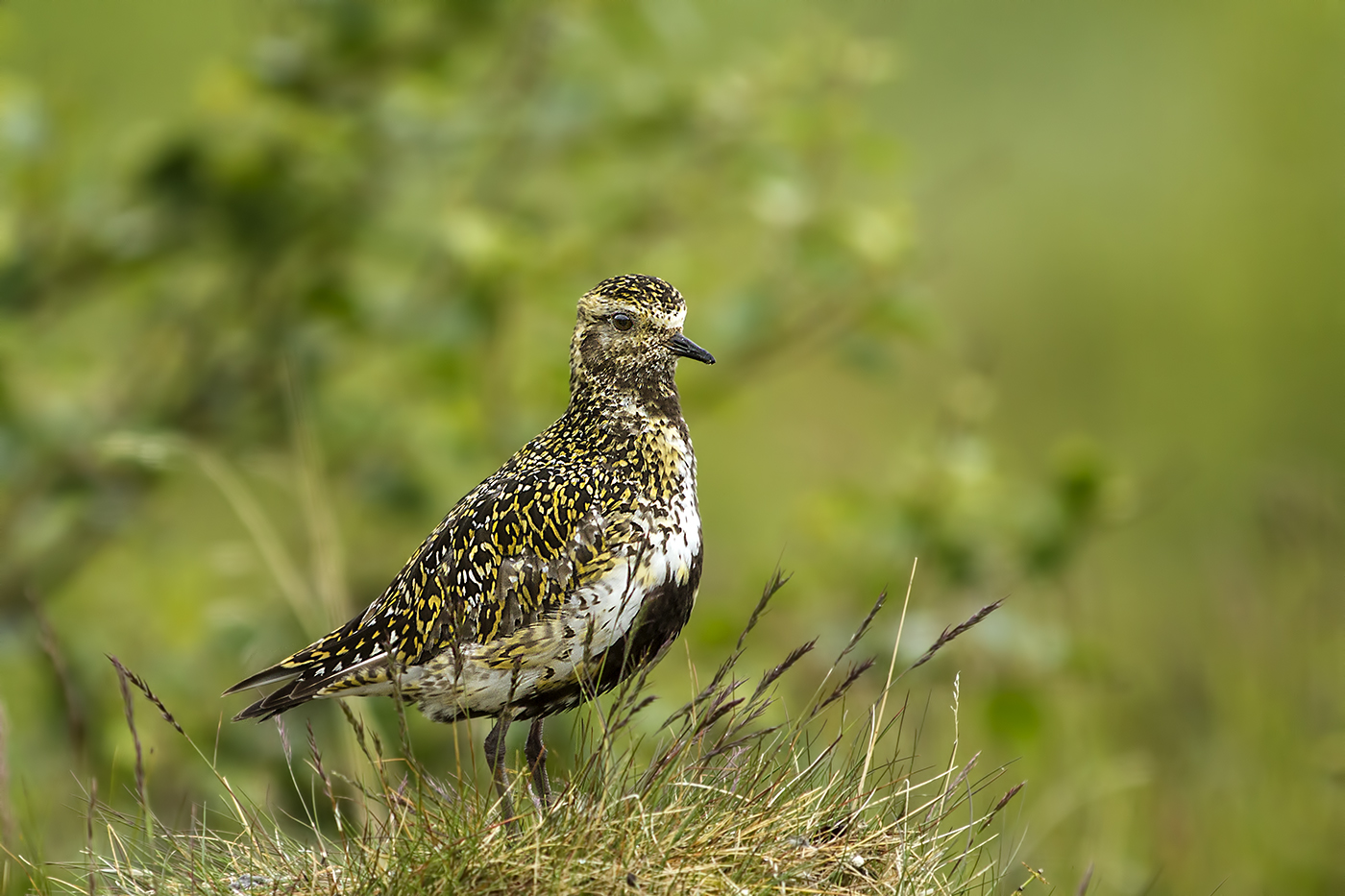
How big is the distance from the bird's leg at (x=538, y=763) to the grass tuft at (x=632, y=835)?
0.21 ft

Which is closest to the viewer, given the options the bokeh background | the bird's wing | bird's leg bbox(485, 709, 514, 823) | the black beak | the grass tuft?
the grass tuft

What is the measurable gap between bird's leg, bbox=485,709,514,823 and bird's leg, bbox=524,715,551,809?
0.07 meters

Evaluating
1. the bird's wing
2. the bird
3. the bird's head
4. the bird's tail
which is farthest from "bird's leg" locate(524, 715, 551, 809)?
the bird's head

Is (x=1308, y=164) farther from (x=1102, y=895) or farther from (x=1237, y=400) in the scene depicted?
(x=1102, y=895)

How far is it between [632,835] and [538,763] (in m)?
0.46

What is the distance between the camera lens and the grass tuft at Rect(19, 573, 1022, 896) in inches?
→ 120

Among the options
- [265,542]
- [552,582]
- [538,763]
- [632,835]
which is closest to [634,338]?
[552,582]

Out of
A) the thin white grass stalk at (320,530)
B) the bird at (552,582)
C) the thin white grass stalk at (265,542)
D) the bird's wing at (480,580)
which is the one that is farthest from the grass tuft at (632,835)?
the thin white grass stalk at (265,542)

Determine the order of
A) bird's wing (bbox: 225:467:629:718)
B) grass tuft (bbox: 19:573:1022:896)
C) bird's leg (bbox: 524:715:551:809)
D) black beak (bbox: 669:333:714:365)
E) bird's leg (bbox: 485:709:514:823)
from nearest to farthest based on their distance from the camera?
1. grass tuft (bbox: 19:573:1022:896)
2. bird's leg (bbox: 485:709:514:823)
3. bird's leg (bbox: 524:715:551:809)
4. bird's wing (bbox: 225:467:629:718)
5. black beak (bbox: 669:333:714:365)

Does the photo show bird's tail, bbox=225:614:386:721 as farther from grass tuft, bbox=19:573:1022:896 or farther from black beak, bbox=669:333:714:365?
black beak, bbox=669:333:714:365

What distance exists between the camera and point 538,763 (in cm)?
349

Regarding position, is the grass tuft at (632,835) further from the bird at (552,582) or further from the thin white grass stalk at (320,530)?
the thin white grass stalk at (320,530)

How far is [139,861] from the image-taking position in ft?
11.0

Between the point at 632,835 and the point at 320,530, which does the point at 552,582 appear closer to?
the point at 632,835
